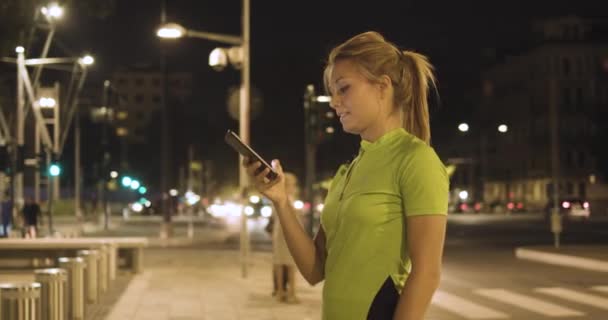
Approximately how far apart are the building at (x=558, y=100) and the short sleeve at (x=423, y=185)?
287 feet

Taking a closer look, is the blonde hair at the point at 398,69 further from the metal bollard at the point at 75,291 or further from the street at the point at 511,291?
the street at the point at 511,291

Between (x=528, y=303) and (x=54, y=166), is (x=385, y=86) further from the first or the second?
(x=54, y=166)

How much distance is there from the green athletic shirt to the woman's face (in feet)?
0.50

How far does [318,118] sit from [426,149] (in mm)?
20807

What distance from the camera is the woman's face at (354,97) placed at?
3.09m

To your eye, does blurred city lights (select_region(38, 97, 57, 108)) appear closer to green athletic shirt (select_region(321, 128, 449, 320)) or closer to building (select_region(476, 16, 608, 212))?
green athletic shirt (select_region(321, 128, 449, 320))

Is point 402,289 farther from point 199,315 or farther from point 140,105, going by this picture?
point 140,105

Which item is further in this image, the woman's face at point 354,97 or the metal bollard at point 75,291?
the metal bollard at point 75,291

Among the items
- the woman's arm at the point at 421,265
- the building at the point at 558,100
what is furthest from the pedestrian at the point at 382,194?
the building at the point at 558,100

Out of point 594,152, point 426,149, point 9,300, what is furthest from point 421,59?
point 594,152

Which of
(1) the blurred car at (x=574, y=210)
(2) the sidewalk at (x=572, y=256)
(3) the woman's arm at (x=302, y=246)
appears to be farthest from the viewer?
(1) the blurred car at (x=574, y=210)

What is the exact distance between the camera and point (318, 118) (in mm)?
23781

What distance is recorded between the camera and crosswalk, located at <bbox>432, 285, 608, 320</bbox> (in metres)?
13.0

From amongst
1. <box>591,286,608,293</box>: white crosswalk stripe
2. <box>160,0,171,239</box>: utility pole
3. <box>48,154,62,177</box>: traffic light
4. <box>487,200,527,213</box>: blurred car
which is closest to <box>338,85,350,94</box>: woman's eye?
<box>591,286,608,293</box>: white crosswalk stripe
